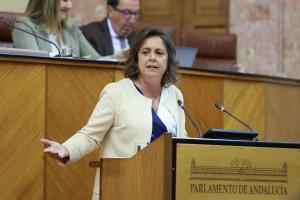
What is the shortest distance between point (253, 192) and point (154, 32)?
3.49 ft

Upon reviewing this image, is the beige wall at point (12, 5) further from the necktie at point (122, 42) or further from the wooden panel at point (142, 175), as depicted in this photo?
the wooden panel at point (142, 175)

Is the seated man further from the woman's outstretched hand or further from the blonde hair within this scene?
the woman's outstretched hand

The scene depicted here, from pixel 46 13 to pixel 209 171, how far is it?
2134 millimetres

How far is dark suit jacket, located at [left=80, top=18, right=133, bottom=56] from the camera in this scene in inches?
222

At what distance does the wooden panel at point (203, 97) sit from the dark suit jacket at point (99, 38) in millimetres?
1009

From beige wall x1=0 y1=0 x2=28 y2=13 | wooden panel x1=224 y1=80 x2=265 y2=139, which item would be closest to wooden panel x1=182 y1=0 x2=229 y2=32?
beige wall x1=0 y1=0 x2=28 y2=13

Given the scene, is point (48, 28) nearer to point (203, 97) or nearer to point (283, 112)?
point (203, 97)

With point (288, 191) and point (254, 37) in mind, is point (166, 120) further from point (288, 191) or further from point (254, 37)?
point (254, 37)

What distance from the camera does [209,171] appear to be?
3119mm

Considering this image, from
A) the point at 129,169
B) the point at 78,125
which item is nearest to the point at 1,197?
the point at 78,125

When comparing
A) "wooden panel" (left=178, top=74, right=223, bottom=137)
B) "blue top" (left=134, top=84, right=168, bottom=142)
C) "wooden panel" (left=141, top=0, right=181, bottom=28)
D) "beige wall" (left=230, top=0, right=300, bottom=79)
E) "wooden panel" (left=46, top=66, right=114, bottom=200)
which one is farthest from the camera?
"wooden panel" (left=141, top=0, right=181, bottom=28)

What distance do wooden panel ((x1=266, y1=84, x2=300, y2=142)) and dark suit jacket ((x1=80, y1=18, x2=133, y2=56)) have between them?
3.87 feet

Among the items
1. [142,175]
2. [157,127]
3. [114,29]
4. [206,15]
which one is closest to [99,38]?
[114,29]

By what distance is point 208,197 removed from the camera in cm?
310
